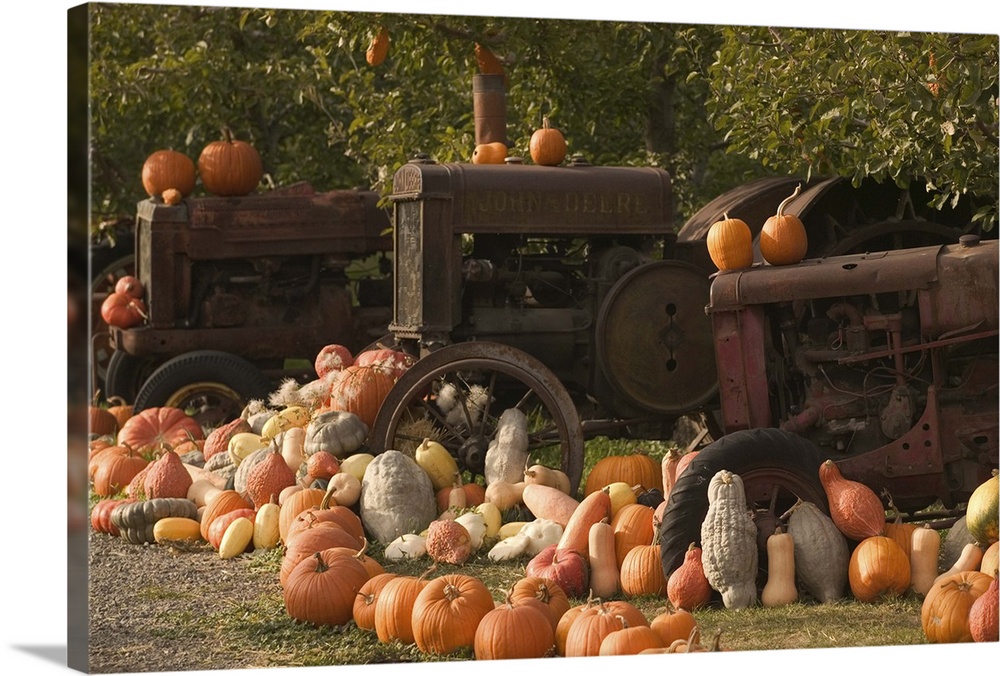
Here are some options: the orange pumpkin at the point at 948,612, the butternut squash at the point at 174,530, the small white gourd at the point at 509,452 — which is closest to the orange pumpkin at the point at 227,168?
the butternut squash at the point at 174,530

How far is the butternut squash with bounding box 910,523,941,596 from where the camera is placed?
6.87m

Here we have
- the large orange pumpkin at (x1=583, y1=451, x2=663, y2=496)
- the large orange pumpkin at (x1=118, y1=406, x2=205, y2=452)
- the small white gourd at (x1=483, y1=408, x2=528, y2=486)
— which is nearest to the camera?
the small white gourd at (x1=483, y1=408, x2=528, y2=486)

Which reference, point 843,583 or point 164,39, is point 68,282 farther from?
point 164,39

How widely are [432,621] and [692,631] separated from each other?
39.5 inches

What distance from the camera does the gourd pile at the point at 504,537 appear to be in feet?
20.4

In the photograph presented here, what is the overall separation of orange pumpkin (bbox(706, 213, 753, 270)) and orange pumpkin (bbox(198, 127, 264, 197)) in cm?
516

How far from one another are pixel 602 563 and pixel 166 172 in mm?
6244

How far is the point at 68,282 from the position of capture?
5688 mm

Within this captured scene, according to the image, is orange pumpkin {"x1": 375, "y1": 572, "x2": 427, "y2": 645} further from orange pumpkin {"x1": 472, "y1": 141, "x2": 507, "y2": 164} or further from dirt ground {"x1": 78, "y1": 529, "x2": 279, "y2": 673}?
orange pumpkin {"x1": 472, "y1": 141, "x2": 507, "y2": 164}

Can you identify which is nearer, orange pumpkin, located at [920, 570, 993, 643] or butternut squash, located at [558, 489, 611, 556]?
orange pumpkin, located at [920, 570, 993, 643]

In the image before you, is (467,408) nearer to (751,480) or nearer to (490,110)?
(751,480)

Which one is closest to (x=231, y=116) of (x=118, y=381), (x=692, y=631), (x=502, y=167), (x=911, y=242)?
(x=118, y=381)

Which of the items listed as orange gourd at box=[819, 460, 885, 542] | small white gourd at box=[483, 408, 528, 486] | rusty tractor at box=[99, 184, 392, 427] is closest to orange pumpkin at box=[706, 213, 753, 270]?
small white gourd at box=[483, 408, 528, 486]

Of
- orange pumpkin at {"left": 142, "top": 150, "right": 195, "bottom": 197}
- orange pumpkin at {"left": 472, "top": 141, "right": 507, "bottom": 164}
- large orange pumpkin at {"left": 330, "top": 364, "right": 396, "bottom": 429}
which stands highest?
orange pumpkin at {"left": 142, "top": 150, "right": 195, "bottom": 197}
